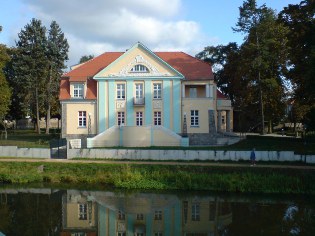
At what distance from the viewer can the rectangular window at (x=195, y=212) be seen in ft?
72.2

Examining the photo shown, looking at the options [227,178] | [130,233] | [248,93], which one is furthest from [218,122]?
[130,233]

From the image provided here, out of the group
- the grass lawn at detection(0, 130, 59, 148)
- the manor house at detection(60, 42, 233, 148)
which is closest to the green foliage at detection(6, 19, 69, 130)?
the grass lawn at detection(0, 130, 59, 148)

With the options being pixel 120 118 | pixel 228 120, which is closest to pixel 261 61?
pixel 228 120

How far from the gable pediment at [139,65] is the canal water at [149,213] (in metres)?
18.6

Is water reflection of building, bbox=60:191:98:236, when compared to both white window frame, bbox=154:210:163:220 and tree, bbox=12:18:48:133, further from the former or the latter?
tree, bbox=12:18:48:133

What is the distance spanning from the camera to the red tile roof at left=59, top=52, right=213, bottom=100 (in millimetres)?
44075

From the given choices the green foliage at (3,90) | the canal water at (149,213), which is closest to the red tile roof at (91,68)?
the green foliage at (3,90)

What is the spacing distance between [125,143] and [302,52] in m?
17.8

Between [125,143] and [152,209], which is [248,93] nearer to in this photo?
[125,143]

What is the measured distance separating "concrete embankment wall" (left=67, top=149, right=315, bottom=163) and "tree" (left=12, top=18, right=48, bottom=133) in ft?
90.5

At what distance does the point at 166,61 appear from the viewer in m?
46.0

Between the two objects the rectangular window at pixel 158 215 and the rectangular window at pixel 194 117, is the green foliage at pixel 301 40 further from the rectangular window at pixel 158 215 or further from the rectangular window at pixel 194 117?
the rectangular window at pixel 158 215

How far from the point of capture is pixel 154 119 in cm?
4378

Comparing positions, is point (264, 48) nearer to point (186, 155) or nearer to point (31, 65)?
point (186, 155)
